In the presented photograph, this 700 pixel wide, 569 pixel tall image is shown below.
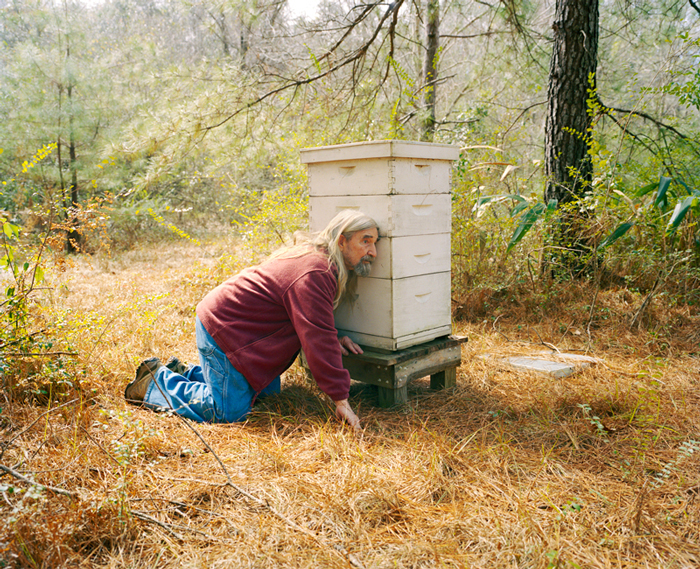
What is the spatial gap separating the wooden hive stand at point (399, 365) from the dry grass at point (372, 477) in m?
0.11

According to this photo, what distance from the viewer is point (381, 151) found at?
2598 mm

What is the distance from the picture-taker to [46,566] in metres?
1.51

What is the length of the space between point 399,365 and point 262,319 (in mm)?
768

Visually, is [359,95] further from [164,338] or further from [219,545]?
[219,545]

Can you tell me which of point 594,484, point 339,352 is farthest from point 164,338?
point 594,484

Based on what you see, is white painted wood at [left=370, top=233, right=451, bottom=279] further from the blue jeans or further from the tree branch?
the tree branch

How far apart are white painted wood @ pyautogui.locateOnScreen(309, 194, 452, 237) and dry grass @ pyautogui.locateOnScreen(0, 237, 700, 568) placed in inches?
38.6

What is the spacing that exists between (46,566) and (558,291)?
4.10m

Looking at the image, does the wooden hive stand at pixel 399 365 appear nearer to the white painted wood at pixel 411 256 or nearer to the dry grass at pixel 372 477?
the dry grass at pixel 372 477

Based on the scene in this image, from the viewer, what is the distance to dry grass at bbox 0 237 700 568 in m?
1.61

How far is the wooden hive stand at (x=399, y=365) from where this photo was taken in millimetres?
2775

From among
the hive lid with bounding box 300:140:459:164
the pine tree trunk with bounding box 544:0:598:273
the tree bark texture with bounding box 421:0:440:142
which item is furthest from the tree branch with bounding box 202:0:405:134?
the hive lid with bounding box 300:140:459:164

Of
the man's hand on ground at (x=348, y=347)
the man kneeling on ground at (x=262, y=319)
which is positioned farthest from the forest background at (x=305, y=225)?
the man's hand on ground at (x=348, y=347)

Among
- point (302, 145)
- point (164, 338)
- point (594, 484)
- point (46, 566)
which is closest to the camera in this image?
point (46, 566)
